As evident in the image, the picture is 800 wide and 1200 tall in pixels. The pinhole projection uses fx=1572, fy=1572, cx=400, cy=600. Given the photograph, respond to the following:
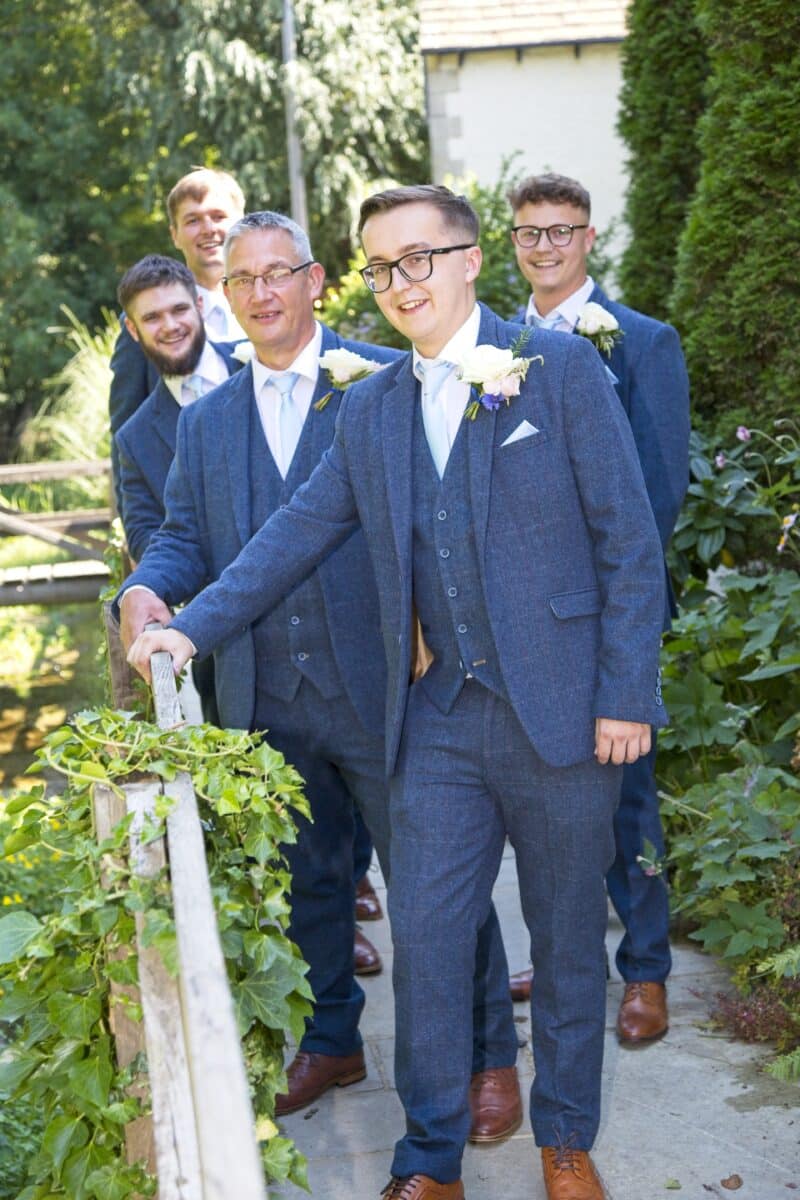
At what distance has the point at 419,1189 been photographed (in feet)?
10.5

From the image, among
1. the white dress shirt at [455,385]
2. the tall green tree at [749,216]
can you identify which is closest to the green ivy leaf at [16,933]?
the white dress shirt at [455,385]

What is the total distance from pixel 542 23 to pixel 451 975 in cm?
1740

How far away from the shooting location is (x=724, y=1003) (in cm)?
426

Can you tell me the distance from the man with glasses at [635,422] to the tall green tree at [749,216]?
134cm

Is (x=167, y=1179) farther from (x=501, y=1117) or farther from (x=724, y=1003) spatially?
(x=724, y=1003)

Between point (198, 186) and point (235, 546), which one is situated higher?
point (198, 186)

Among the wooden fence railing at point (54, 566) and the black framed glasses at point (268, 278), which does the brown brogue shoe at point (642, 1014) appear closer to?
the black framed glasses at point (268, 278)

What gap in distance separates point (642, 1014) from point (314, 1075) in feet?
2.92

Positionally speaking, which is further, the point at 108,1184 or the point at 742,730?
the point at 742,730

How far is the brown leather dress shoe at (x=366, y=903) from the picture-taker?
5.30m

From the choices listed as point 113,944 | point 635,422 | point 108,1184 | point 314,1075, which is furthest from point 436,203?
point 314,1075

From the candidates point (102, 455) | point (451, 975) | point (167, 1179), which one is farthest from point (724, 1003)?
point (102, 455)

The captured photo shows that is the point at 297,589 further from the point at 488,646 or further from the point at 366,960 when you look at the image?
the point at 366,960

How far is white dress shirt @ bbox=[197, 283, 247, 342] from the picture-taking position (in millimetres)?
5523
